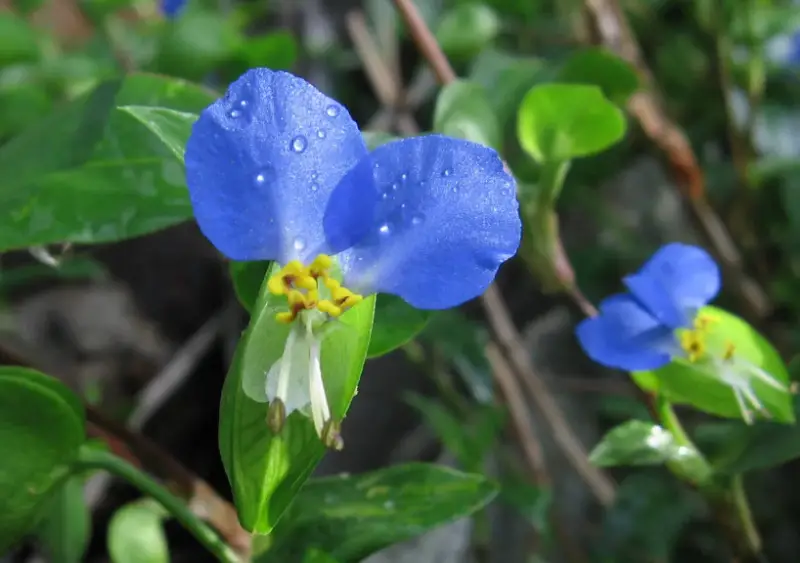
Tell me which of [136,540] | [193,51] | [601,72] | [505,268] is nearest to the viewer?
[136,540]

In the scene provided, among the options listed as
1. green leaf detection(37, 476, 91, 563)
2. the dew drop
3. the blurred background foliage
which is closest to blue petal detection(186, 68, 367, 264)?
the dew drop

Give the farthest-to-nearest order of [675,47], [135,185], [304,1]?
[304,1] → [675,47] → [135,185]

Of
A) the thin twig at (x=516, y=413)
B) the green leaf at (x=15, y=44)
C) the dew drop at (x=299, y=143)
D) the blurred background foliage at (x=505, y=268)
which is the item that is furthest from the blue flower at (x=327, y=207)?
the green leaf at (x=15, y=44)

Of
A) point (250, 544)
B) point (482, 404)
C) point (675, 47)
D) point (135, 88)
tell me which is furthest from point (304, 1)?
point (250, 544)

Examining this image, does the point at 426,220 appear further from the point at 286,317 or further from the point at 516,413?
the point at 516,413

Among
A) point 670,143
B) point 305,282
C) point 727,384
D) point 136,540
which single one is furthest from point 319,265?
point 670,143

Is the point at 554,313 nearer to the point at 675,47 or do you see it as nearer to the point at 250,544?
the point at 675,47

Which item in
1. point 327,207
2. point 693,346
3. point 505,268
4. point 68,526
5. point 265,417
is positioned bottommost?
point 505,268
